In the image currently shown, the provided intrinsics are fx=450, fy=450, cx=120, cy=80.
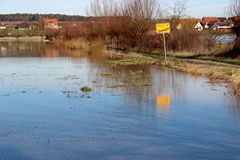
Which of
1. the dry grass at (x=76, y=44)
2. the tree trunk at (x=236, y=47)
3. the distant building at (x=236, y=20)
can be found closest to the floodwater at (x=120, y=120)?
the tree trunk at (x=236, y=47)

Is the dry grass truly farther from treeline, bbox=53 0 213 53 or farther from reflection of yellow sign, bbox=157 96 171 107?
reflection of yellow sign, bbox=157 96 171 107

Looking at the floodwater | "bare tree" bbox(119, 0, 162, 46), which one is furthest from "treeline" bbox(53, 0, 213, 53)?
the floodwater

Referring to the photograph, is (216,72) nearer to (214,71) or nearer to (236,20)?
(214,71)

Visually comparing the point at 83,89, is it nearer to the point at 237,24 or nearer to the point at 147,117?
the point at 147,117

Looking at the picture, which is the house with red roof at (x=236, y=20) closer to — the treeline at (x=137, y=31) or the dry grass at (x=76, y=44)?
the treeline at (x=137, y=31)

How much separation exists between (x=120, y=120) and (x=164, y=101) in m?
3.30

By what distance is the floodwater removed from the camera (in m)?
9.45

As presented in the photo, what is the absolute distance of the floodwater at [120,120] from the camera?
372 inches

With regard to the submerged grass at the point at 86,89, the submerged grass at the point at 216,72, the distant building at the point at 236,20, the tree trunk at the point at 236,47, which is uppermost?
the distant building at the point at 236,20

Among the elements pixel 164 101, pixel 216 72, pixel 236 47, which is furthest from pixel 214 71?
pixel 164 101

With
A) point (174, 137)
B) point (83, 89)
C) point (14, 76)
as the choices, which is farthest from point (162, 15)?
point (174, 137)

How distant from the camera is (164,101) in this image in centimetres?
1545

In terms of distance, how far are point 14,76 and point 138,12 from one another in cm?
2319

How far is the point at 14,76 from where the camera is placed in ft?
80.7
